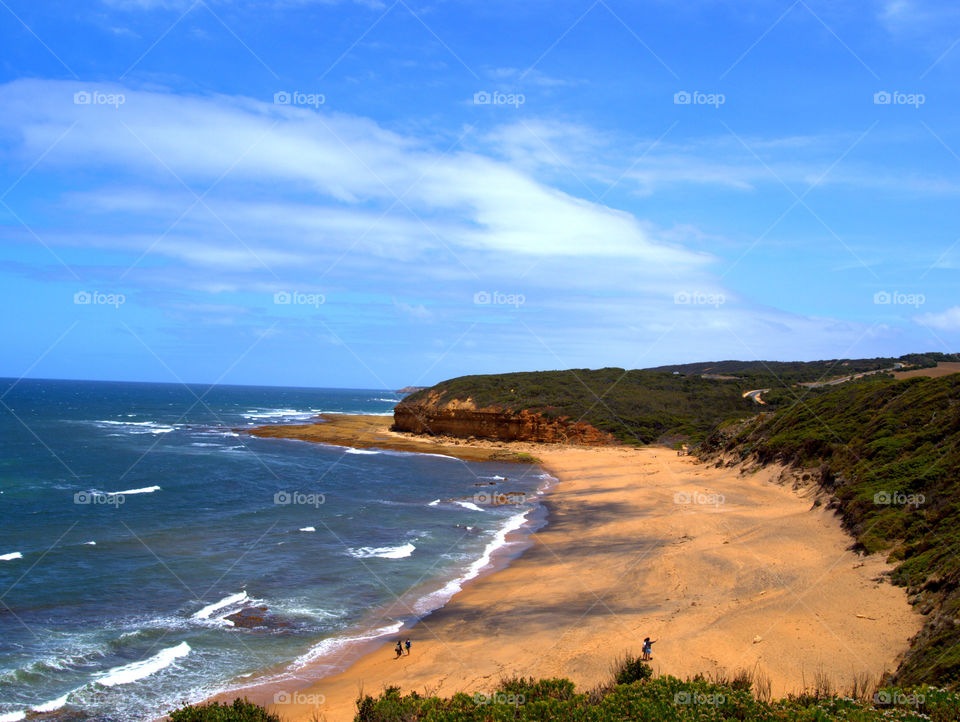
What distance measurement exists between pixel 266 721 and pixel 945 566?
15584 millimetres

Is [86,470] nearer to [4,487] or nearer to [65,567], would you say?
[4,487]

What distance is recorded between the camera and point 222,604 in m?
20.7

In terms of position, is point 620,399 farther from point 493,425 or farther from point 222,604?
point 222,604

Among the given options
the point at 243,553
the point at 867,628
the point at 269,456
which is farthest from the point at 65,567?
the point at 269,456

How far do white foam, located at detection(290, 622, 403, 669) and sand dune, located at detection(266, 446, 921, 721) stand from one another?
903 mm

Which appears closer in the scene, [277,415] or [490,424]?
[490,424]

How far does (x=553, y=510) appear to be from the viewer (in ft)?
122

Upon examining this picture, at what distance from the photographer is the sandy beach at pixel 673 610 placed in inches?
561
